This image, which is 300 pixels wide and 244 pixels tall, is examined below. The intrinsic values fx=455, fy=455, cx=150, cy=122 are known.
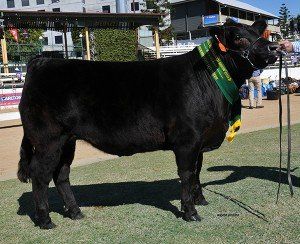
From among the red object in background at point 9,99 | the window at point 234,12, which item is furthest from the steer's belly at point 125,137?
the window at point 234,12

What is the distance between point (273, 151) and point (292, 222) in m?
4.13

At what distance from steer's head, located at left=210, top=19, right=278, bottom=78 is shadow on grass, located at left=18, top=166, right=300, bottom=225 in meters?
1.64

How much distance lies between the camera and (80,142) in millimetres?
11859

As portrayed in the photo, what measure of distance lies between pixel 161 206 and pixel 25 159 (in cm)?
171

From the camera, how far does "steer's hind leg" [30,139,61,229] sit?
4949 mm

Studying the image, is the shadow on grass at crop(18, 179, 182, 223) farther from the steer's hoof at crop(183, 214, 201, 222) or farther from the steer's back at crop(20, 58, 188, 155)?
the steer's back at crop(20, 58, 188, 155)

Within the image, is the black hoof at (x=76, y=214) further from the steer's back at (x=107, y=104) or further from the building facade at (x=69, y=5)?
the building facade at (x=69, y=5)

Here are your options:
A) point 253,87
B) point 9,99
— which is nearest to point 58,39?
point 9,99

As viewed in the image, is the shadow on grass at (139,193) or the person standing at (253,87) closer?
the shadow on grass at (139,193)

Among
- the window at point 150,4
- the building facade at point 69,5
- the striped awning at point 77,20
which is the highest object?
the building facade at point 69,5

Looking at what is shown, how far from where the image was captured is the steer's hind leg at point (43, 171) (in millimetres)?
4949

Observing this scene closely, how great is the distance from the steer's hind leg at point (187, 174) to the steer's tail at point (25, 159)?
5.78 ft

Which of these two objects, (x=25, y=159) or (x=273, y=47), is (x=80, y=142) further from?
(x=273, y=47)

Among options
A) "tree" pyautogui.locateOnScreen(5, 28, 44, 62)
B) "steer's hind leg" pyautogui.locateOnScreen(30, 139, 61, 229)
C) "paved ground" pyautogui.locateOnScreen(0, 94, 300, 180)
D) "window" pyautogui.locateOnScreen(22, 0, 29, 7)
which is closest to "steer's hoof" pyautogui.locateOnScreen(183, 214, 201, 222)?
"steer's hind leg" pyautogui.locateOnScreen(30, 139, 61, 229)
